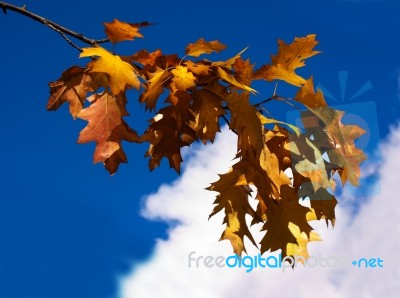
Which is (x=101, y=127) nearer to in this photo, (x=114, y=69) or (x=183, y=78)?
(x=114, y=69)

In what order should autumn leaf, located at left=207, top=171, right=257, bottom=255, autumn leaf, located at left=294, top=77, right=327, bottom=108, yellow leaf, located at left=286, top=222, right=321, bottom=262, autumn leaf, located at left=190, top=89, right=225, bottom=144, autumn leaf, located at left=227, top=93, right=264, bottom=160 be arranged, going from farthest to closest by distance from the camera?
yellow leaf, located at left=286, top=222, right=321, bottom=262 < autumn leaf, located at left=207, top=171, right=257, bottom=255 < autumn leaf, located at left=294, top=77, right=327, bottom=108 < autumn leaf, located at left=190, top=89, right=225, bottom=144 < autumn leaf, located at left=227, top=93, right=264, bottom=160

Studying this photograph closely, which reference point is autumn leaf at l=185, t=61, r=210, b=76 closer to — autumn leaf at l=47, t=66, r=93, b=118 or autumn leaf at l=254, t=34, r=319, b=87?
autumn leaf at l=254, t=34, r=319, b=87

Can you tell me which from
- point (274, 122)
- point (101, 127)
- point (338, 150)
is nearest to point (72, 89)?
point (101, 127)

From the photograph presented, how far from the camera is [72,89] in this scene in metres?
1.80

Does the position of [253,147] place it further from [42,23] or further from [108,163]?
[42,23]

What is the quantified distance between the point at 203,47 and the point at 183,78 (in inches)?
7.7

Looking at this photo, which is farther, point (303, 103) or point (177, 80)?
point (303, 103)

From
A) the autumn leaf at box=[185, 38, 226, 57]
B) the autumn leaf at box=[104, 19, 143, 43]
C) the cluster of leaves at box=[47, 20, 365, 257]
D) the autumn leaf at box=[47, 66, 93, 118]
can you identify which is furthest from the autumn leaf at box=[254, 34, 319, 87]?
the autumn leaf at box=[47, 66, 93, 118]

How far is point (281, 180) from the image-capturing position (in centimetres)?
172

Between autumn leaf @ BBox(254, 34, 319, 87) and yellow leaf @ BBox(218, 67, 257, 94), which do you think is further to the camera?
autumn leaf @ BBox(254, 34, 319, 87)

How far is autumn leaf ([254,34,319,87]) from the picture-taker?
5.87 ft

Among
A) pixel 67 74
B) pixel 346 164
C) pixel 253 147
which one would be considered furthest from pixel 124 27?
pixel 346 164

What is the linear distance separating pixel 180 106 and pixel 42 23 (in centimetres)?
62

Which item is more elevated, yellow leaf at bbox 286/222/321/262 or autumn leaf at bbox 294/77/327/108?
autumn leaf at bbox 294/77/327/108
